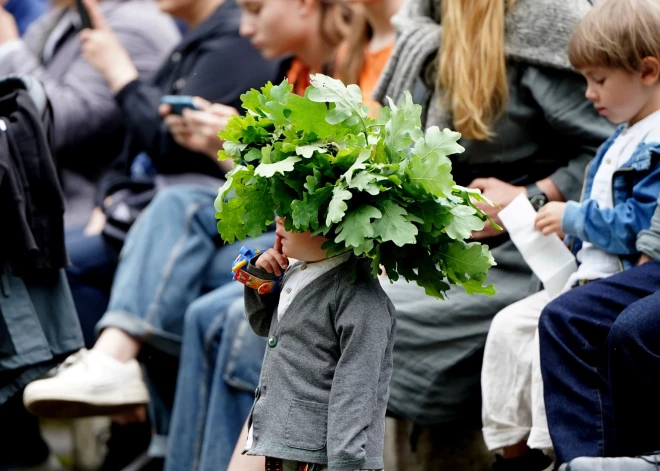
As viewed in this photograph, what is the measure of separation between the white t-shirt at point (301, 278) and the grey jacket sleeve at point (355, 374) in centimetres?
10

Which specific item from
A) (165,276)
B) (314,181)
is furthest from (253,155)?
(165,276)

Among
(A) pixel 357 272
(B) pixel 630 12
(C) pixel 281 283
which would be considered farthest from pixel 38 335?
(B) pixel 630 12

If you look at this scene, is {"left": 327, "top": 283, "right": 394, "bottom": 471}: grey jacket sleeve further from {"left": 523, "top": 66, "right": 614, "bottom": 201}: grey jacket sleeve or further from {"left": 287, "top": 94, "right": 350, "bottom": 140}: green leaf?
{"left": 523, "top": 66, "right": 614, "bottom": 201}: grey jacket sleeve

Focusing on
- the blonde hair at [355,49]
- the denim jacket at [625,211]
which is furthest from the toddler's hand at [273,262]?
the blonde hair at [355,49]

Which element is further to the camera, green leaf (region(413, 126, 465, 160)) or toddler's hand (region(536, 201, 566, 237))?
toddler's hand (region(536, 201, 566, 237))

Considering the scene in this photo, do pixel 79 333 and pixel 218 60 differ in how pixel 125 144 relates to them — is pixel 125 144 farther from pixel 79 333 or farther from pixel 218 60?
pixel 79 333

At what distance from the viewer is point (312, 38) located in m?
4.58

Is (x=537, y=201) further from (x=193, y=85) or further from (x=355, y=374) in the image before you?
(x=193, y=85)

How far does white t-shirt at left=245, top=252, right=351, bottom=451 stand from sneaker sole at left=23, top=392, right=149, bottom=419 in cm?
137

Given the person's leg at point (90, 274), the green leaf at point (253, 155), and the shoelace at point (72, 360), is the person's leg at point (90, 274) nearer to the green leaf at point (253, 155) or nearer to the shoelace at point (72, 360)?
the shoelace at point (72, 360)

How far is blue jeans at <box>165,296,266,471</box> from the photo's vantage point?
3787 millimetres

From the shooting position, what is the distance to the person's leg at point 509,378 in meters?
3.18

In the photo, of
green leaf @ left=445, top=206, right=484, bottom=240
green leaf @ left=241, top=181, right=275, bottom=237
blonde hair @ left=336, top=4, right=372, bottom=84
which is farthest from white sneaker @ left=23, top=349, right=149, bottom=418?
green leaf @ left=445, top=206, right=484, bottom=240

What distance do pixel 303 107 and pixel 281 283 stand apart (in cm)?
46
